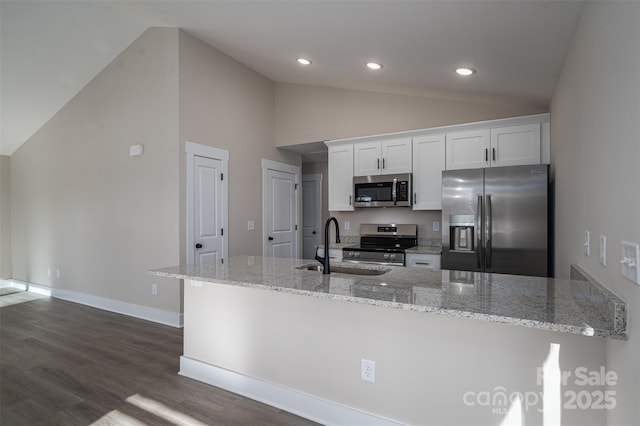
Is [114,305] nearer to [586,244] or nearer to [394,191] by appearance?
[394,191]

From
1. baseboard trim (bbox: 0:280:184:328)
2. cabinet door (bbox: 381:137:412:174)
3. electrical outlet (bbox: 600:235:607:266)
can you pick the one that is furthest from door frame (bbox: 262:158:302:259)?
electrical outlet (bbox: 600:235:607:266)

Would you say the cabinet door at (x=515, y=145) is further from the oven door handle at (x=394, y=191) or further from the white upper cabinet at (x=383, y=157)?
the oven door handle at (x=394, y=191)

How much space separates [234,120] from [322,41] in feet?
6.49

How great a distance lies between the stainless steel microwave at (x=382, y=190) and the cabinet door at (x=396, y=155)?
0.32 feet

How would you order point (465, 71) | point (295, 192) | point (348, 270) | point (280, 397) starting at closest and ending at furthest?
point (280, 397) < point (348, 270) < point (465, 71) < point (295, 192)

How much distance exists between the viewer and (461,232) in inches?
140

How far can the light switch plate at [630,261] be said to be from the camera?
103cm

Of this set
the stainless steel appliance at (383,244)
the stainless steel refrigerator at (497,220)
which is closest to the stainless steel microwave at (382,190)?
the stainless steel appliance at (383,244)

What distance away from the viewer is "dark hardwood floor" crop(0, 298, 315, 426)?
221cm

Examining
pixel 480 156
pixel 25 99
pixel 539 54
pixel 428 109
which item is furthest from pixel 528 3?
pixel 25 99

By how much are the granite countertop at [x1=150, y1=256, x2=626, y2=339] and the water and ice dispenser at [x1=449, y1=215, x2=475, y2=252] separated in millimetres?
1497

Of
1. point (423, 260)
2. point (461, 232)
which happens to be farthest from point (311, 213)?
point (461, 232)

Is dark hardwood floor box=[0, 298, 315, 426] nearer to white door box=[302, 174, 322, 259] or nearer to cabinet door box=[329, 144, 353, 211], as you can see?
cabinet door box=[329, 144, 353, 211]

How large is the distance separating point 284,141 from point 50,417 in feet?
13.8
